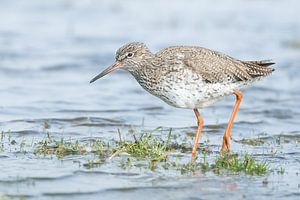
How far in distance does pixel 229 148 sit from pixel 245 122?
2.43 m

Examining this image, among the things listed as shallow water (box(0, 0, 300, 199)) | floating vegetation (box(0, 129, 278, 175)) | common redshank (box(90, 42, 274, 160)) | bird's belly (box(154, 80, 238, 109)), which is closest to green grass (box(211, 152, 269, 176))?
floating vegetation (box(0, 129, 278, 175))

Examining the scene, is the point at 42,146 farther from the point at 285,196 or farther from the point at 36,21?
the point at 36,21

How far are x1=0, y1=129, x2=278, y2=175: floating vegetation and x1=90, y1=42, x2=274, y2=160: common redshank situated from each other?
47cm

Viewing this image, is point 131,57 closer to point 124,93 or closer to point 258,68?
point 258,68

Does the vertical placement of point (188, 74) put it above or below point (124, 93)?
below

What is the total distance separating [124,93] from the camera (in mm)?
14961

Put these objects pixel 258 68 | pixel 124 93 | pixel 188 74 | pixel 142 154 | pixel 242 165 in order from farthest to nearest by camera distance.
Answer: pixel 124 93
pixel 258 68
pixel 188 74
pixel 142 154
pixel 242 165

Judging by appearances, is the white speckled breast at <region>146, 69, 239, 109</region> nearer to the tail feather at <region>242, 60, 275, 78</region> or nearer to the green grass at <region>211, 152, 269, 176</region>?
the tail feather at <region>242, 60, 275, 78</region>

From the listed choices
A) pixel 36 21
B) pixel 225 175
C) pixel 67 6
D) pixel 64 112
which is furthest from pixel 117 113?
pixel 67 6

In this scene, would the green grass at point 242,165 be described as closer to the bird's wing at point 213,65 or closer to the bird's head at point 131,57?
the bird's wing at point 213,65

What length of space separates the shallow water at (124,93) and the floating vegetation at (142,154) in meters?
0.17

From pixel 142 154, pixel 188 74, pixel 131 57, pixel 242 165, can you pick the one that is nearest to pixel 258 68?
pixel 188 74

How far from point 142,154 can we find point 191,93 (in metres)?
1.13

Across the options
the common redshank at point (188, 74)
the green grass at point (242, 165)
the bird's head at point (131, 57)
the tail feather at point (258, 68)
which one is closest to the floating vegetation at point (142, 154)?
the green grass at point (242, 165)
